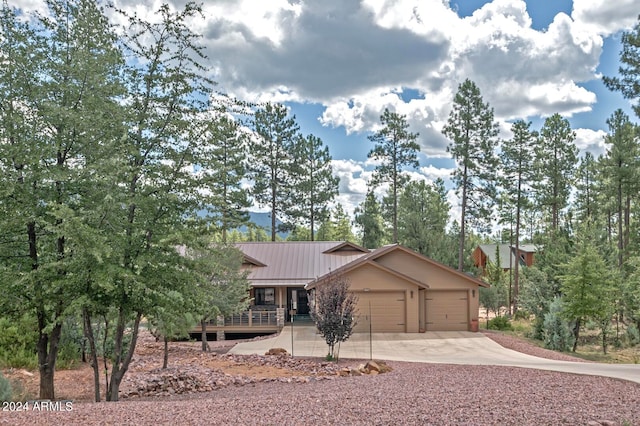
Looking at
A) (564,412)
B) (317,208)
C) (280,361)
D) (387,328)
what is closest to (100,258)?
(564,412)

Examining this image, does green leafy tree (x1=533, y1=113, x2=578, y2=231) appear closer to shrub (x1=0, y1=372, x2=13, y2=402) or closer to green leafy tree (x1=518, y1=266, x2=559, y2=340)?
green leafy tree (x1=518, y1=266, x2=559, y2=340)

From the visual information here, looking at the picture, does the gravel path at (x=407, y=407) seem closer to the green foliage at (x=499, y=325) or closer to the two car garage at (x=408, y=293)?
the two car garage at (x=408, y=293)

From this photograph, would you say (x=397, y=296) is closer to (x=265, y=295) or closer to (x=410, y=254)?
(x=410, y=254)

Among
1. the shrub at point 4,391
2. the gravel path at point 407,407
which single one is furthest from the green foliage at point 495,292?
the shrub at point 4,391

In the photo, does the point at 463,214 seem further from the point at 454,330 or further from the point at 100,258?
the point at 100,258

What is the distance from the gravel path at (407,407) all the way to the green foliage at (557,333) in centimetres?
1141

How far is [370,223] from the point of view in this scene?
2044 inches

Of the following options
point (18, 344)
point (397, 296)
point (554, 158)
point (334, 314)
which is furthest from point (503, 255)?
point (18, 344)

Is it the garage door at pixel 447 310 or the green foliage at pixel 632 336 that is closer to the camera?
the green foliage at pixel 632 336

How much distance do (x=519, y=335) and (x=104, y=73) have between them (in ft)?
72.9

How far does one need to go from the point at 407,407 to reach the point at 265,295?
21732mm

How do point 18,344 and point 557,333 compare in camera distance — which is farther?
point 557,333

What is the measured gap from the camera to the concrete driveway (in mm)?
13664

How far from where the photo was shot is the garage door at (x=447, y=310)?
80.5 ft
